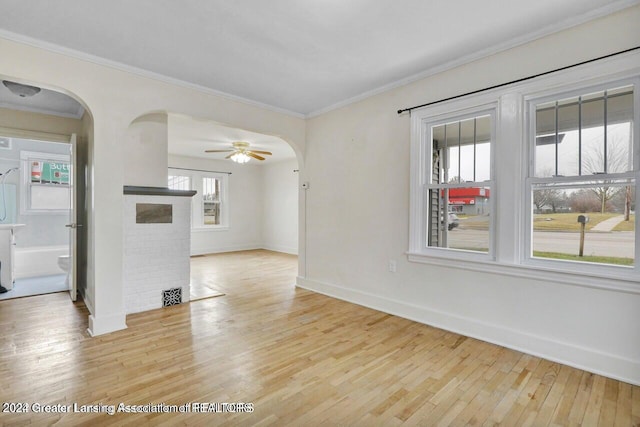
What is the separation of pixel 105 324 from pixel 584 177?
4.22m

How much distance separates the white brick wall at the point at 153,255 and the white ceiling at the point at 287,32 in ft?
4.84

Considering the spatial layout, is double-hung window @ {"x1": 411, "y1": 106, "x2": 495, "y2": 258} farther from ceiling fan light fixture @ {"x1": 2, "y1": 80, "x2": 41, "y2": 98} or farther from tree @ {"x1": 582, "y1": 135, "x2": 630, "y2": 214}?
ceiling fan light fixture @ {"x1": 2, "y1": 80, "x2": 41, "y2": 98}

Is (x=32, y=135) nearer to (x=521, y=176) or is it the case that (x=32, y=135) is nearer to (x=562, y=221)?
(x=521, y=176)

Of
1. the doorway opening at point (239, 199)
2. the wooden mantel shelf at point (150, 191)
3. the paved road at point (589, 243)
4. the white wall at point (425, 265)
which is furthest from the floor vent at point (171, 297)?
the paved road at point (589, 243)

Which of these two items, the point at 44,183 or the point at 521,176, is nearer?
the point at 521,176

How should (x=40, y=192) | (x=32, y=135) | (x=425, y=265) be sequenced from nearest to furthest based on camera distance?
(x=425, y=265) → (x=32, y=135) → (x=40, y=192)

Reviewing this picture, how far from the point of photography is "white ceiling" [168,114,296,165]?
16.4 ft

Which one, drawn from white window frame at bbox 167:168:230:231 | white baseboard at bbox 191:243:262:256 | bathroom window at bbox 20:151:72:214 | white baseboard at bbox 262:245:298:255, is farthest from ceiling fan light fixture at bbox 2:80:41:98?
white baseboard at bbox 262:245:298:255

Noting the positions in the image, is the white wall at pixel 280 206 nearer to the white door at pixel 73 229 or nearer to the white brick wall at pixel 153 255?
the white brick wall at pixel 153 255

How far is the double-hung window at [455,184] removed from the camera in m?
2.88

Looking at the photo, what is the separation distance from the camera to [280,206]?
334 inches

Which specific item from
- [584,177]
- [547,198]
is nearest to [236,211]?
[547,198]

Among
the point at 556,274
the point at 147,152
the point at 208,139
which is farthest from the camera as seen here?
the point at 208,139

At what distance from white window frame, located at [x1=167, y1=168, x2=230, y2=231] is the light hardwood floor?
14.9 ft
